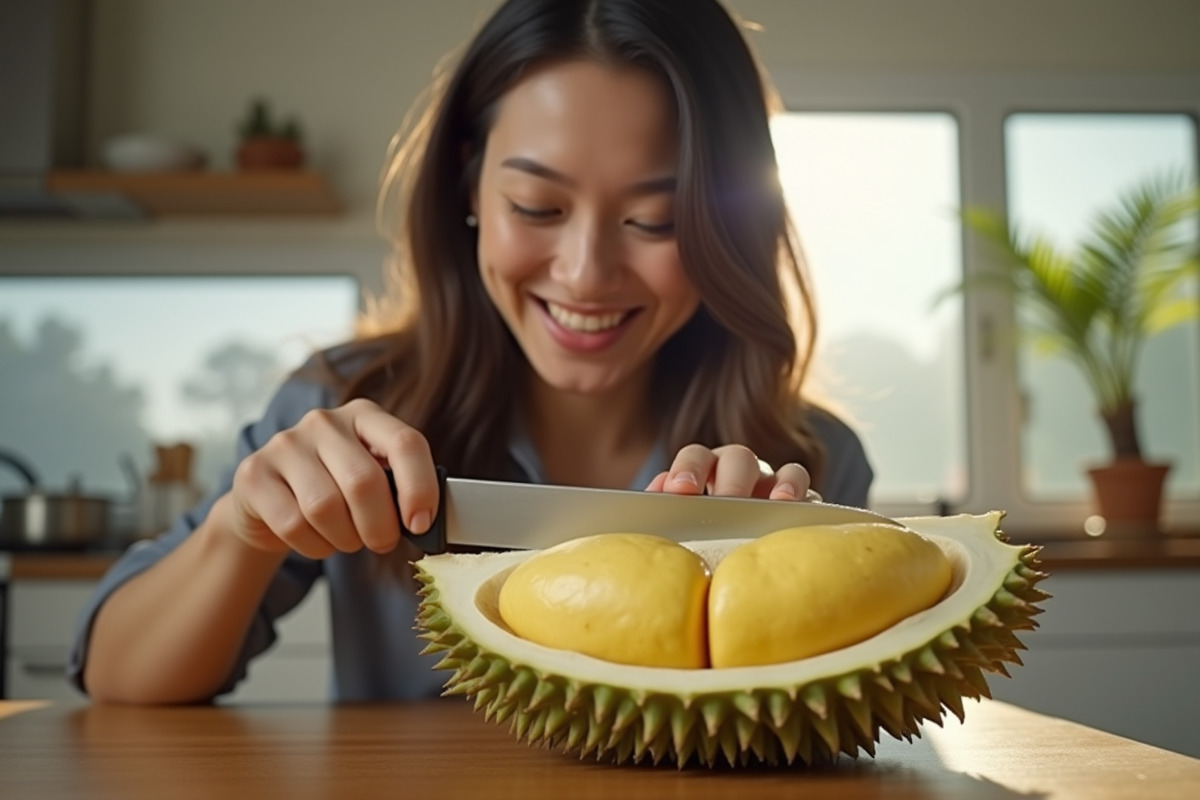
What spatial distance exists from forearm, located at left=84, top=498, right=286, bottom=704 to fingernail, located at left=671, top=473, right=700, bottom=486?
16.5 inches

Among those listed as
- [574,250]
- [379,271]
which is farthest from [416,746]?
[379,271]

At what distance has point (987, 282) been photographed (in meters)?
2.96

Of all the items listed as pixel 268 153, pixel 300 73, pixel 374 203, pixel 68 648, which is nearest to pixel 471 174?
pixel 68 648

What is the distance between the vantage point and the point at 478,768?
58 centimetres

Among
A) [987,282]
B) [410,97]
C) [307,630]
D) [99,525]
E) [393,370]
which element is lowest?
[307,630]

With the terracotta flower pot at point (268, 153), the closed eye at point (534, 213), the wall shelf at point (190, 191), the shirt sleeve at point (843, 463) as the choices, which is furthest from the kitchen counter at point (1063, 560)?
the closed eye at point (534, 213)

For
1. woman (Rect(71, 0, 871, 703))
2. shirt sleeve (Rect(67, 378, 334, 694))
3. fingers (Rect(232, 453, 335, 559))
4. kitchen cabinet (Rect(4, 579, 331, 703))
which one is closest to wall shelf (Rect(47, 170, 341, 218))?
kitchen cabinet (Rect(4, 579, 331, 703))

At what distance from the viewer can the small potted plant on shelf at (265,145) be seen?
9.16 feet

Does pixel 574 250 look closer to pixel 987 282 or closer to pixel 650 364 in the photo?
pixel 650 364

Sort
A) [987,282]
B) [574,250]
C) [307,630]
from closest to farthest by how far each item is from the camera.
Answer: [574,250]
[307,630]
[987,282]

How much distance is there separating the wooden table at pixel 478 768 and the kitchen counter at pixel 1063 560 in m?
1.64

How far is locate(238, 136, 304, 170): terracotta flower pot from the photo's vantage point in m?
2.79

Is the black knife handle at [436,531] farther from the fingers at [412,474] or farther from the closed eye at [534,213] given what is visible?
the closed eye at [534,213]

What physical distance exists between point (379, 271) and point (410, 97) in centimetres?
45
